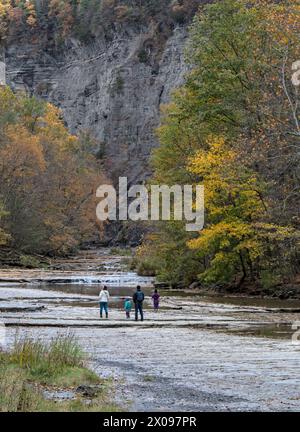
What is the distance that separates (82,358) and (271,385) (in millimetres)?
3761

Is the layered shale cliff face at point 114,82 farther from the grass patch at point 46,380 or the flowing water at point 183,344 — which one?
the grass patch at point 46,380

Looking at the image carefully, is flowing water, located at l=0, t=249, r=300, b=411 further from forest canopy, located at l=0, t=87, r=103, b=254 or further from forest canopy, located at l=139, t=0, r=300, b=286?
forest canopy, located at l=0, t=87, r=103, b=254

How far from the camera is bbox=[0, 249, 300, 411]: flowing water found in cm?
1213

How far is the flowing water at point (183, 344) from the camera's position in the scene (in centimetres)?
1213

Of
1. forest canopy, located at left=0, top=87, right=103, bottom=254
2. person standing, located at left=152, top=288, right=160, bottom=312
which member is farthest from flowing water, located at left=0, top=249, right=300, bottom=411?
forest canopy, located at left=0, top=87, right=103, bottom=254

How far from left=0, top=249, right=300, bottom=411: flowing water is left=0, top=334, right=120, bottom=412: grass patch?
1.60 feet

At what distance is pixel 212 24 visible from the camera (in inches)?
1722

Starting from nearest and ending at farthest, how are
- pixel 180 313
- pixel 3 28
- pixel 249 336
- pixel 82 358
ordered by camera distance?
pixel 82 358, pixel 249 336, pixel 180 313, pixel 3 28

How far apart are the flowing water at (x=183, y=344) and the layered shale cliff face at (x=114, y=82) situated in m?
70.5

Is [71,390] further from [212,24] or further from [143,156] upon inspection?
[143,156]

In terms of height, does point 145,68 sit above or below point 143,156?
above

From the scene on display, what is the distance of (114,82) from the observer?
4515 inches

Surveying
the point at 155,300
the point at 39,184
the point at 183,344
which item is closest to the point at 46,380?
the point at 183,344
